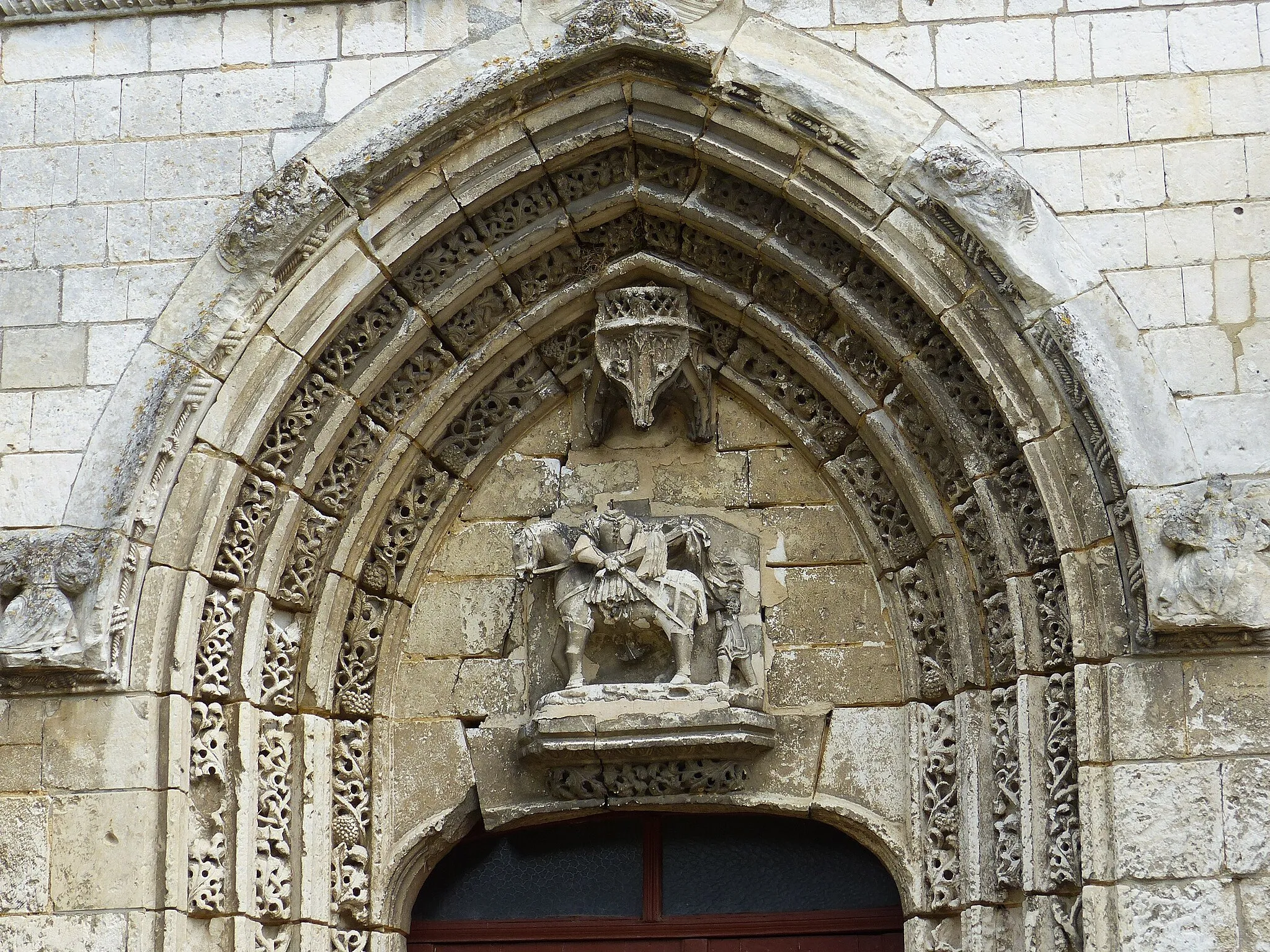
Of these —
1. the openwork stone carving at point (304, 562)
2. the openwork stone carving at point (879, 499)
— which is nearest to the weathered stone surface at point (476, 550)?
the openwork stone carving at point (304, 562)

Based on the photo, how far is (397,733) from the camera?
7.13 metres

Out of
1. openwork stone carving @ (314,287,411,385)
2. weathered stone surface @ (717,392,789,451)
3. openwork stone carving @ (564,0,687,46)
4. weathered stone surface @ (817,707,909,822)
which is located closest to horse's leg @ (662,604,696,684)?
weathered stone surface @ (817,707,909,822)

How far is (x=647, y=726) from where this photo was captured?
22.1ft

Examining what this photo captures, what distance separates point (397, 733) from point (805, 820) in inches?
59.1

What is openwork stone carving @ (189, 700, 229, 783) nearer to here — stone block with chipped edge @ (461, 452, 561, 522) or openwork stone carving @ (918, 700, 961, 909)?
stone block with chipped edge @ (461, 452, 561, 522)

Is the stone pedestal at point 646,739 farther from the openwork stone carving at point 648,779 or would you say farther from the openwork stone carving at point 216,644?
the openwork stone carving at point 216,644

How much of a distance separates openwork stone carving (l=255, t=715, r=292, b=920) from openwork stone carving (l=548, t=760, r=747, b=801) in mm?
930

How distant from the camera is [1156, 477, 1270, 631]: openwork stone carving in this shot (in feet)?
19.2

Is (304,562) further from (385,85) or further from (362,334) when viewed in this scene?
(385,85)

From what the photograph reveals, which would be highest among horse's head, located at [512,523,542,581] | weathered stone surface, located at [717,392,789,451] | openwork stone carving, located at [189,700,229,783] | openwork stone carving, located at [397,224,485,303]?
openwork stone carving, located at [397,224,485,303]

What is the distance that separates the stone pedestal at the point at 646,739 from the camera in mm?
6754

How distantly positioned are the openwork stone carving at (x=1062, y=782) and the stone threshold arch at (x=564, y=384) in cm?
1

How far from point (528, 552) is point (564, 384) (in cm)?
69

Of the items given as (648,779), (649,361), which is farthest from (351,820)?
(649,361)
